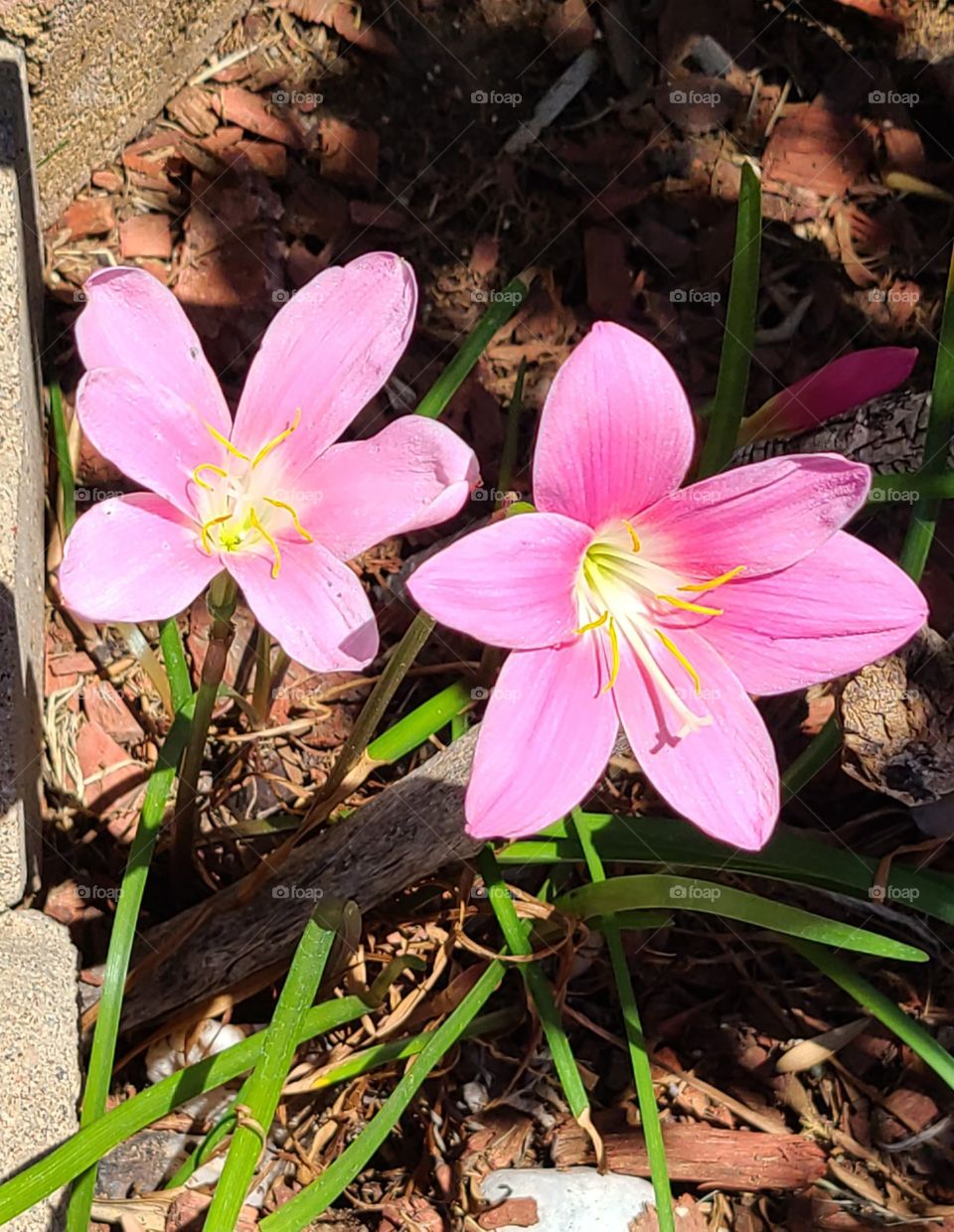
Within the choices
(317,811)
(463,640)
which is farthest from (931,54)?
(317,811)

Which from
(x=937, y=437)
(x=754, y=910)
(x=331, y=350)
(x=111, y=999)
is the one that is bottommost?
(x=754, y=910)

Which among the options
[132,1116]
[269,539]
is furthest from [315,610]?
[132,1116]

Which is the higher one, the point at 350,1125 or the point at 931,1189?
the point at 350,1125

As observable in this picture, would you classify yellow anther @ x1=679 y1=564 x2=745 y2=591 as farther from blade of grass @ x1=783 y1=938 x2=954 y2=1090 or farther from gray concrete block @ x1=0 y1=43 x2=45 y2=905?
gray concrete block @ x1=0 y1=43 x2=45 y2=905

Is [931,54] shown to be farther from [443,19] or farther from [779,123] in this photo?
[443,19]

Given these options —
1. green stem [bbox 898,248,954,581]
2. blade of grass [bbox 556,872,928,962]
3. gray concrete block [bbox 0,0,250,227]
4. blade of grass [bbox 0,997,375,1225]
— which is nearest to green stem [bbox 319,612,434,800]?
blade of grass [bbox 0,997,375,1225]

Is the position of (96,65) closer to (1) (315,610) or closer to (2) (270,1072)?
(1) (315,610)
